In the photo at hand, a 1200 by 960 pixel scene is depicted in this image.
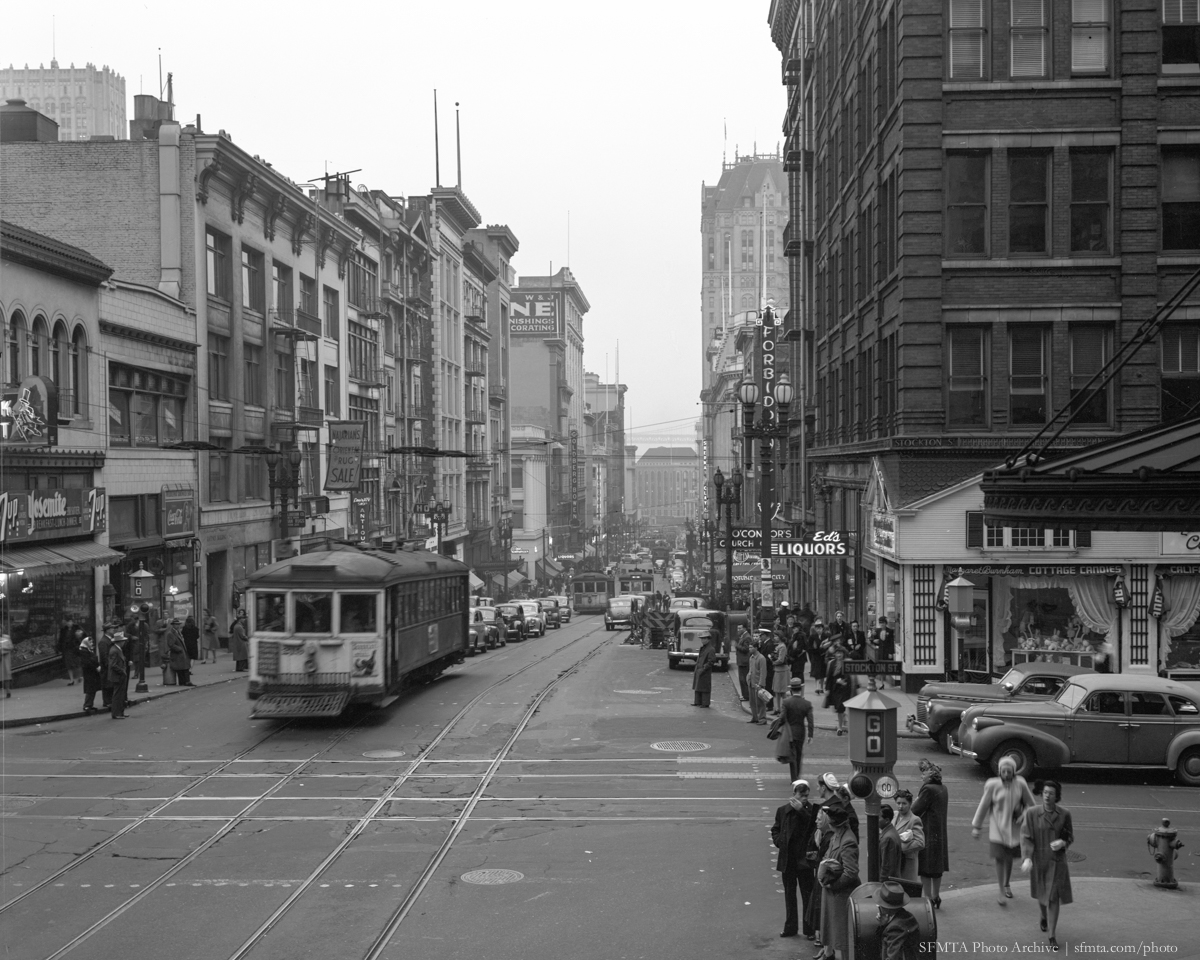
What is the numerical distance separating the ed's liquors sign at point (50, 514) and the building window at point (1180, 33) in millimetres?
27635

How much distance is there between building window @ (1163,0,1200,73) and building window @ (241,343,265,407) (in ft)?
109

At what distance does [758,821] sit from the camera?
56.3 feet

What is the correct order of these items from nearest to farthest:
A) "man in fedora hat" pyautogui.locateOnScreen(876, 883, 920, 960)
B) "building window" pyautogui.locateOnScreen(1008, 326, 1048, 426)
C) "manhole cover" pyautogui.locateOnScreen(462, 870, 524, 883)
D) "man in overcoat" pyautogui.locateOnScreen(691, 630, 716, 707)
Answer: "man in fedora hat" pyautogui.locateOnScreen(876, 883, 920, 960) < "manhole cover" pyautogui.locateOnScreen(462, 870, 524, 883) < "man in overcoat" pyautogui.locateOnScreen(691, 630, 716, 707) < "building window" pyautogui.locateOnScreen(1008, 326, 1048, 426)

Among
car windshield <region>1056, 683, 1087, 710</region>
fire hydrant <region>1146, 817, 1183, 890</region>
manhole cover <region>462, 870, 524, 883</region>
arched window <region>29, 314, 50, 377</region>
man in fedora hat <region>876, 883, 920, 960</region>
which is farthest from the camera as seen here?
arched window <region>29, 314, 50, 377</region>

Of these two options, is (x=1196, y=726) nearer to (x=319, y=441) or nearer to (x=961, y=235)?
(x=961, y=235)

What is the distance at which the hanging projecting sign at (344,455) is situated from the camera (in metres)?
51.5

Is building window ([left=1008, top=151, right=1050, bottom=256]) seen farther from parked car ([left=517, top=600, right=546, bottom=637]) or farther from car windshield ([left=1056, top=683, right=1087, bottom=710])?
parked car ([left=517, top=600, right=546, bottom=637])

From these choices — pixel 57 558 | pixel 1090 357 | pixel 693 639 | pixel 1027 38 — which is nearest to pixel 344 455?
pixel 693 639

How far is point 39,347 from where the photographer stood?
1287 inches

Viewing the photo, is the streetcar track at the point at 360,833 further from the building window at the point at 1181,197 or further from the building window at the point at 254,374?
the building window at the point at 254,374

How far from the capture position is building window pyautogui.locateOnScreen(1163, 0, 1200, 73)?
29578 millimetres

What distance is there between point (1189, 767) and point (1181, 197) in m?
14.8

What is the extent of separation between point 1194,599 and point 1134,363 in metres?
5.51

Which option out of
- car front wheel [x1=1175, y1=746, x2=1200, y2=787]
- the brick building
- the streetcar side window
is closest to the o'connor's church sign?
the streetcar side window
